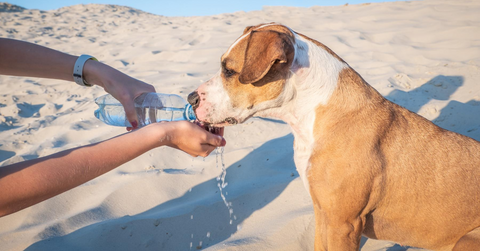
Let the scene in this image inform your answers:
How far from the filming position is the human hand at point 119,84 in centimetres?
270

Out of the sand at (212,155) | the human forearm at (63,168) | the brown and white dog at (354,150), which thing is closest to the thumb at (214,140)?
the brown and white dog at (354,150)

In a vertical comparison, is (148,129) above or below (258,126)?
above

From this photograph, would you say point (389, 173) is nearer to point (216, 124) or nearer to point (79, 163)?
point (216, 124)

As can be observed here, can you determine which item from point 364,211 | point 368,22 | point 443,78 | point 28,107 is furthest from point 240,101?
point 368,22

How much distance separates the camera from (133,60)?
7.96 meters

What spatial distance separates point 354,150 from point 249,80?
2.63 ft

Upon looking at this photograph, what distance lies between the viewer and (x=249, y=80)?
1.87 m

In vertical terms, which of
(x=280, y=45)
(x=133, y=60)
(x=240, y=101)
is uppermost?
(x=280, y=45)

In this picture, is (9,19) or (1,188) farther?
(9,19)

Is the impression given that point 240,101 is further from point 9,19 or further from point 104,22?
point 9,19

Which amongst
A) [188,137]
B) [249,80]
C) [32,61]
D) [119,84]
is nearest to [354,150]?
[249,80]

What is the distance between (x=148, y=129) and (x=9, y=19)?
45.1ft

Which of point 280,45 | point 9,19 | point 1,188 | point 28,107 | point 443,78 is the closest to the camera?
point 1,188

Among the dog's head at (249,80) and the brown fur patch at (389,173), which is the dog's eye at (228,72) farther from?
the brown fur patch at (389,173)
